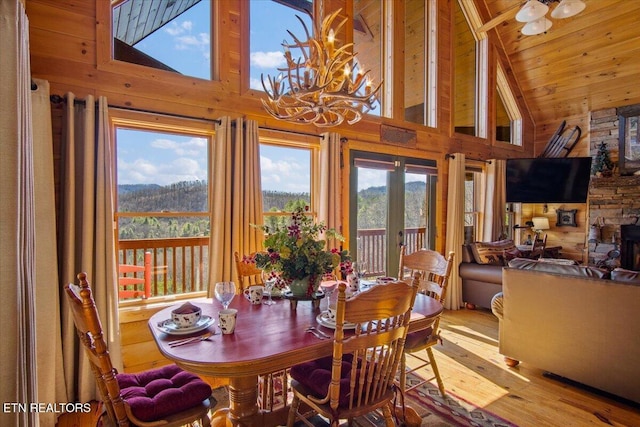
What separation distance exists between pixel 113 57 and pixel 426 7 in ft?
14.5

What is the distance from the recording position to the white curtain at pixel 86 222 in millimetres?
A: 2586

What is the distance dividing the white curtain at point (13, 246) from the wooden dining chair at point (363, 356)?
1.19 m

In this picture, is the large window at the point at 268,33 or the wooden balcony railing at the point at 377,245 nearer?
the large window at the point at 268,33

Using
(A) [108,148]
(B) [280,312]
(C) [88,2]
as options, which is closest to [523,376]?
(B) [280,312]

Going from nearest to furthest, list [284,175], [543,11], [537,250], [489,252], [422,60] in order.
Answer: [543,11] → [284,175] → [489,252] → [422,60] → [537,250]

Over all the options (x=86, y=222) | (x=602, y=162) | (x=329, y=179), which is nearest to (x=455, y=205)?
(x=329, y=179)

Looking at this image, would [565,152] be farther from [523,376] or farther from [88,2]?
[88,2]

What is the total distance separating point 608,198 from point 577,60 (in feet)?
7.28

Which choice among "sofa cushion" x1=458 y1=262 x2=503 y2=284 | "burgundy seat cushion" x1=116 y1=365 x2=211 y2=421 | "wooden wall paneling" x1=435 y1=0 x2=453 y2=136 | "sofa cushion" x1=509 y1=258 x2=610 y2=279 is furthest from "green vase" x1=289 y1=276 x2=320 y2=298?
"wooden wall paneling" x1=435 y1=0 x2=453 y2=136

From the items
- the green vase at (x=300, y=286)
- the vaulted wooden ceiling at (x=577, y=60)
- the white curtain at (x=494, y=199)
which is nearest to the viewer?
the green vase at (x=300, y=286)

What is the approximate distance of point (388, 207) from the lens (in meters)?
4.73

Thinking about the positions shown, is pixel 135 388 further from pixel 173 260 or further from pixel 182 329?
pixel 173 260

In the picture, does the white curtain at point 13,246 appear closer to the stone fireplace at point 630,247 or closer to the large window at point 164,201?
the large window at point 164,201

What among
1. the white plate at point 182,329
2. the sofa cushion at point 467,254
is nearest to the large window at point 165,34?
the white plate at point 182,329
